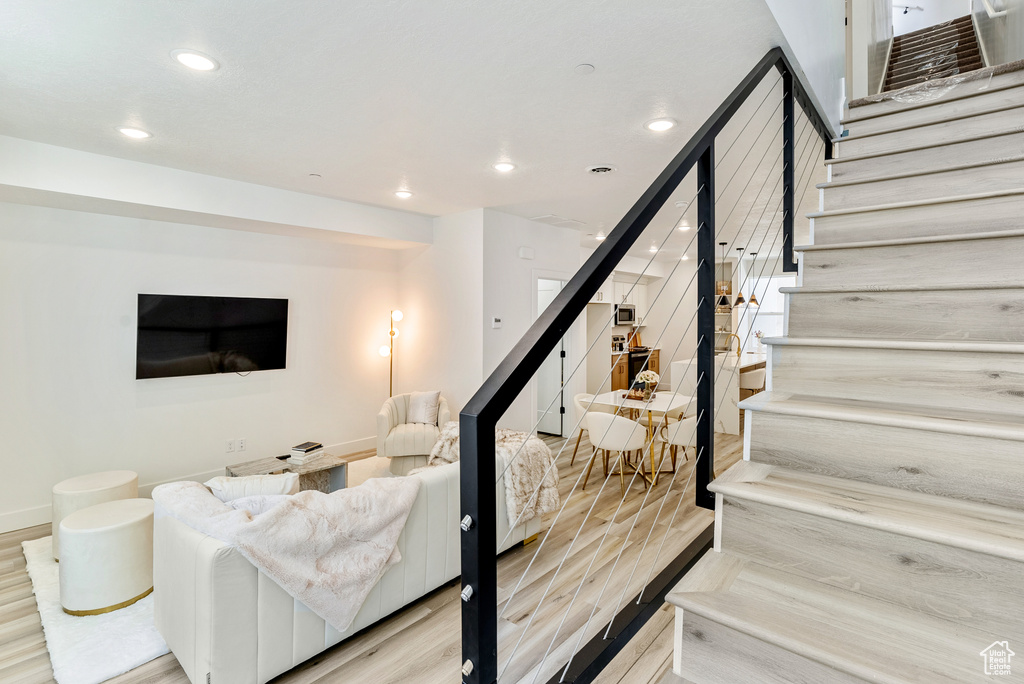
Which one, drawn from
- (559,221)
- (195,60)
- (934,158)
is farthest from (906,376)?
(559,221)

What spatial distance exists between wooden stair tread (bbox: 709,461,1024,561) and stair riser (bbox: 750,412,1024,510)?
25 mm

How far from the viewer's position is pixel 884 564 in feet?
3.19

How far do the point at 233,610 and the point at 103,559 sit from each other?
3.89 ft

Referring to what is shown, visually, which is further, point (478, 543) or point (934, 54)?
point (934, 54)

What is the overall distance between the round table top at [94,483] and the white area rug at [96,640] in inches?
22.2

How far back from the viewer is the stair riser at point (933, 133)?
206 centimetres

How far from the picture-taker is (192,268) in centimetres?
425

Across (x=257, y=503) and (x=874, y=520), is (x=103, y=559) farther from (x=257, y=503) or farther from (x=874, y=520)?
(x=874, y=520)

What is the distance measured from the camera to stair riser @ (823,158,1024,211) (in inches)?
70.4

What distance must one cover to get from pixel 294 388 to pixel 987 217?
→ 5116 millimetres

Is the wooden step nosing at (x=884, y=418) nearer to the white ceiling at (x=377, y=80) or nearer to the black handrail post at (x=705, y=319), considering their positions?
the black handrail post at (x=705, y=319)

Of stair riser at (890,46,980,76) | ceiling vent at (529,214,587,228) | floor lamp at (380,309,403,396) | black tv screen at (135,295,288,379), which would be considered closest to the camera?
stair riser at (890,46,980,76)
